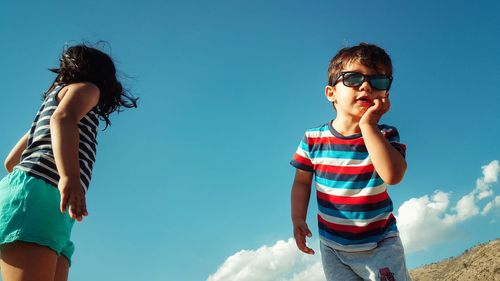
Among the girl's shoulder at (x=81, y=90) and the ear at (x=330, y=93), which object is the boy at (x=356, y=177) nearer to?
the ear at (x=330, y=93)

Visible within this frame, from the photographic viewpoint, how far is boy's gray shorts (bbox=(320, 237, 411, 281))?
3.90m

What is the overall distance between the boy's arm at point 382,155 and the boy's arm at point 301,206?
88 centimetres

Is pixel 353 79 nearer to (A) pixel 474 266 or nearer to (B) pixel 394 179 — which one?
(B) pixel 394 179

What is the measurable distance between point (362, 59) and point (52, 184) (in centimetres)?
326

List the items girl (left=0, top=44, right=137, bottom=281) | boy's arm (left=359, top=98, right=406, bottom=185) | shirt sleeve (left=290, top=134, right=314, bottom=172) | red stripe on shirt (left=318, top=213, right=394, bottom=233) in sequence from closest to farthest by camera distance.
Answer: girl (left=0, top=44, right=137, bottom=281) < boy's arm (left=359, top=98, right=406, bottom=185) < red stripe on shirt (left=318, top=213, right=394, bottom=233) < shirt sleeve (left=290, top=134, right=314, bottom=172)

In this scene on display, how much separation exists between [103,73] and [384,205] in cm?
305

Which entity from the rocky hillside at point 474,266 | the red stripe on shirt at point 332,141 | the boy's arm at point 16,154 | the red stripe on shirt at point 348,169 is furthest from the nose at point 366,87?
the rocky hillside at point 474,266

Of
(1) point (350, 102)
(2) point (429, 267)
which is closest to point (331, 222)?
(1) point (350, 102)

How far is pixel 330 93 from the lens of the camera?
195 inches

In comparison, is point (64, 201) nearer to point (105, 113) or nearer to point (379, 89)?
point (105, 113)

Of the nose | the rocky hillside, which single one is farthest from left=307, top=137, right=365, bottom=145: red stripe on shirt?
the rocky hillside

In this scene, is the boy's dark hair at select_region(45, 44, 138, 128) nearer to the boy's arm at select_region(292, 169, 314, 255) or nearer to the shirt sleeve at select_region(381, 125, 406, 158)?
the boy's arm at select_region(292, 169, 314, 255)

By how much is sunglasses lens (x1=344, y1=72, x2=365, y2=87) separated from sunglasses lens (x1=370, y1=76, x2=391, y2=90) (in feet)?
0.36

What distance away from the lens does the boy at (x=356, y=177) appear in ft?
13.0
